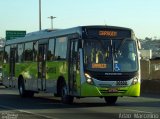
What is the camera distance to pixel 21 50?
1134 inches

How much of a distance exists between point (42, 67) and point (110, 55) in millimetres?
5554

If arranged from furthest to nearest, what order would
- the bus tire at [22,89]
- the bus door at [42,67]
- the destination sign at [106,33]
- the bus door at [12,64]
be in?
the bus door at [12,64], the bus tire at [22,89], the bus door at [42,67], the destination sign at [106,33]

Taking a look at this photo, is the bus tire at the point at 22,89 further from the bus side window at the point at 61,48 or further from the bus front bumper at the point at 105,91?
the bus front bumper at the point at 105,91

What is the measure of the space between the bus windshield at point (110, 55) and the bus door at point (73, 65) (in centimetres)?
64

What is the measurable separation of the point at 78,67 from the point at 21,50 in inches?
348

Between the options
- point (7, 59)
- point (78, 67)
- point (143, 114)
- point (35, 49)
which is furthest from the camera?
point (7, 59)

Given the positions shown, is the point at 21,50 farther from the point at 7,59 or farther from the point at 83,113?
the point at 83,113

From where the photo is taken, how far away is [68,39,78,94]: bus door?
2089 cm

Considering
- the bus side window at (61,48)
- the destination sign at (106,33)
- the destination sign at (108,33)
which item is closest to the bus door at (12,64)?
the bus side window at (61,48)

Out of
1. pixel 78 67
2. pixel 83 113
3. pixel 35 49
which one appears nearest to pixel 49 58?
pixel 35 49

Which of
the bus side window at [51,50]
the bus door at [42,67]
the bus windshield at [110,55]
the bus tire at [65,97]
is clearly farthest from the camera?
the bus door at [42,67]

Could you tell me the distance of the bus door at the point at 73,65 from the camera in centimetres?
2089

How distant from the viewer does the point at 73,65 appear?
2116 centimetres

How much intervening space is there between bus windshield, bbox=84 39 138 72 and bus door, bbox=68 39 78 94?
2.10 feet
